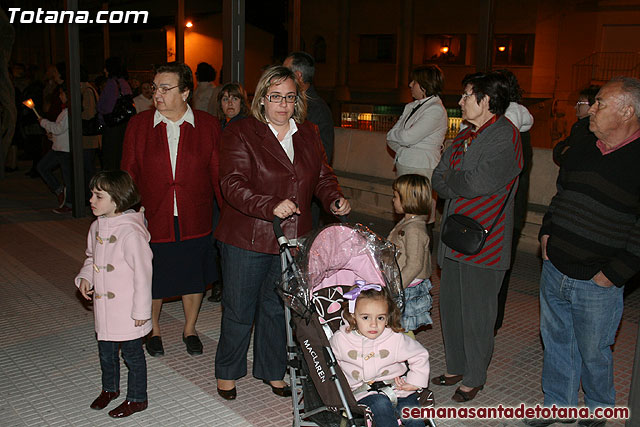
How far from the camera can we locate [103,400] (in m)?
4.13

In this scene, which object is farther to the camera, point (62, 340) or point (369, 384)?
point (62, 340)

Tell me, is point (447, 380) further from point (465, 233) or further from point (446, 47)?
point (446, 47)

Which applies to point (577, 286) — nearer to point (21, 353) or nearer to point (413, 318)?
point (413, 318)

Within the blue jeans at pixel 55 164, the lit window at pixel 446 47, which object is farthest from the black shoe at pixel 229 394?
the lit window at pixel 446 47

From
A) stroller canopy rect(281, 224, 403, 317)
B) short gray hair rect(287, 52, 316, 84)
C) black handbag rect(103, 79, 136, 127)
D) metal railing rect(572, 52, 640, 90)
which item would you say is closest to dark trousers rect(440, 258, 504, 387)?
stroller canopy rect(281, 224, 403, 317)

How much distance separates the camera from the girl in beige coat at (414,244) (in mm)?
4457

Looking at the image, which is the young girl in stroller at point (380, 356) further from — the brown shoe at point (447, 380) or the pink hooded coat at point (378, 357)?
the brown shoe at point (447, 380)

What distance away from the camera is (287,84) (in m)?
3.93

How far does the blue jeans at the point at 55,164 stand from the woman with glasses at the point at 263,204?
270 inches

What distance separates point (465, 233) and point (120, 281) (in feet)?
7.13

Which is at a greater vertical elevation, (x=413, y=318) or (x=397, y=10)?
(x=397, y=10)

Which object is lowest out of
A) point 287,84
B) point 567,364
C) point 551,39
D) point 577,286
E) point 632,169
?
point 567,364

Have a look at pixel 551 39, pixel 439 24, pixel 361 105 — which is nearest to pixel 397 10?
pixel 439 24

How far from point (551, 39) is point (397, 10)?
7172 mm
